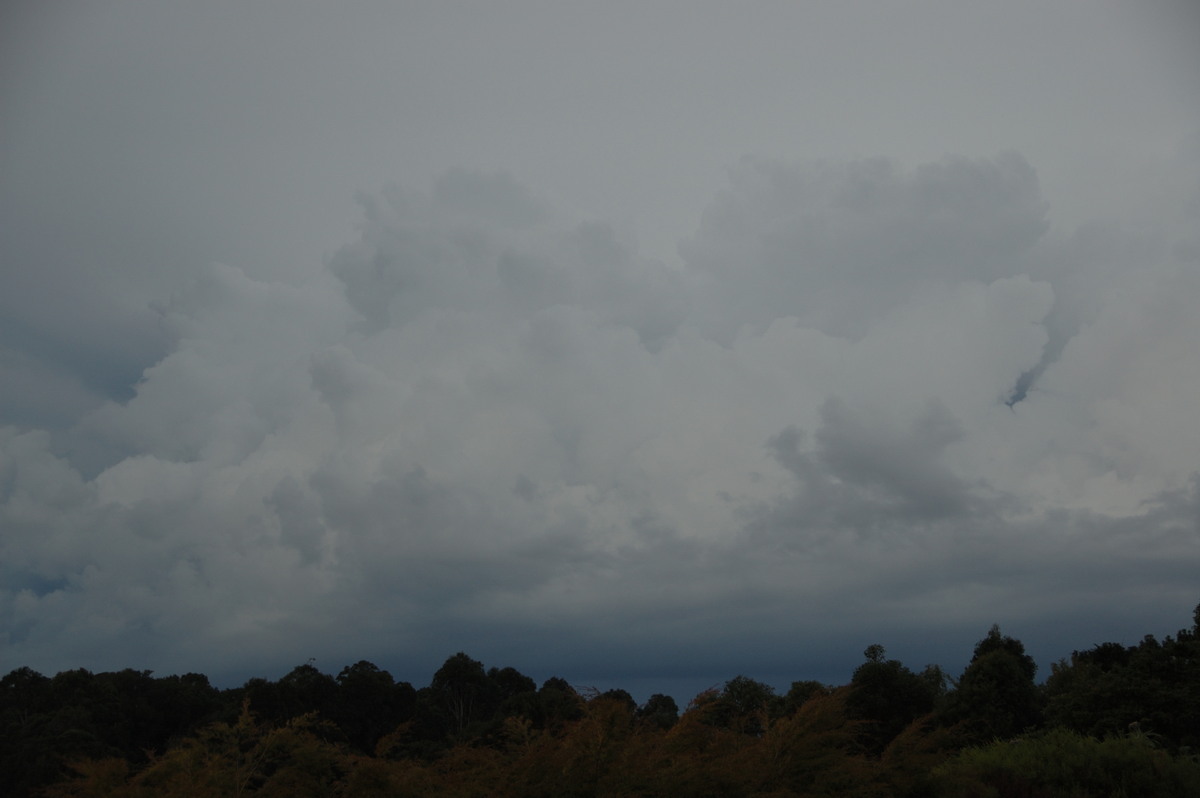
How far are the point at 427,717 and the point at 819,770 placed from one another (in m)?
62.8

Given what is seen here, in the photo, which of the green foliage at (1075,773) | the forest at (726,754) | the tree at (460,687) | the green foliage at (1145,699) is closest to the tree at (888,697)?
the forest at (726,754)

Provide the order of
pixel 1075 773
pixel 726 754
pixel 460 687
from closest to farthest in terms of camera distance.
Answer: pixel 726 754, pixel 1075 773, pixel 460 687

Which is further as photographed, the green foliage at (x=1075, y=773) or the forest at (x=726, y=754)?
the green foliage at (x=1075, y=773)

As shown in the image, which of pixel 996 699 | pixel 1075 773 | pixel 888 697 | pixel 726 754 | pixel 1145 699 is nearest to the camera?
pixel 726 754

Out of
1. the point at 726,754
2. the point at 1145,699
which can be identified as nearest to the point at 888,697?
the point at 1145,699

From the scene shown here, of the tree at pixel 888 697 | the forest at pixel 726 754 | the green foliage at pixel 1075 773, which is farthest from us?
the tree at pixel 888 697

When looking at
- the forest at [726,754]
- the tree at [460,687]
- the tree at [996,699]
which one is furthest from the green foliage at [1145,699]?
the tree at [460,687]

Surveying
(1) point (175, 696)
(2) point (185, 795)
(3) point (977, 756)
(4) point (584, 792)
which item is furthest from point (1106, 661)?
(1) point (175, 696)

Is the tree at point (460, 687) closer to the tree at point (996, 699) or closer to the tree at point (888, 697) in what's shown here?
the tree at point (888, 697)

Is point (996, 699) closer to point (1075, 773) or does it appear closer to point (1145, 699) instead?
point (1145, 699)

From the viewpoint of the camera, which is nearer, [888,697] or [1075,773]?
[1075,773]

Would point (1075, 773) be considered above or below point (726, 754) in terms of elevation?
below

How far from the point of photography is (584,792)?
12.3m

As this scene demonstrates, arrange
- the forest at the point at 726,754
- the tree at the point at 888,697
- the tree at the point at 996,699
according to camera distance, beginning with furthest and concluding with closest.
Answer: the tree at the point at 888,697, the tree at the point at 996,699, the forest at the point at 726,754
